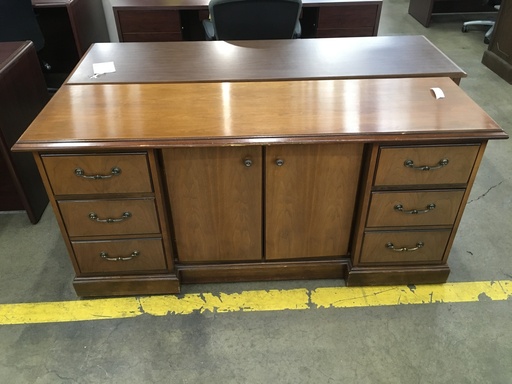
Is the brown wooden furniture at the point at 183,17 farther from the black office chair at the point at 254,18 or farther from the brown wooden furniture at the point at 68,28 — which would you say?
the black office chair at the point at 254,18

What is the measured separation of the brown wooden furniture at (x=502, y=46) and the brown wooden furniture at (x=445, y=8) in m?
1.18

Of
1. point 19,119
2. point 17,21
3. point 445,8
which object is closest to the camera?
point 19,119

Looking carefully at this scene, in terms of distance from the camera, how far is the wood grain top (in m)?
1.30

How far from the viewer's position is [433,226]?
5.13 ft

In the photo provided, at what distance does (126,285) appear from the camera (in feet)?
5.46

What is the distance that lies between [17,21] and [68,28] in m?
0.77

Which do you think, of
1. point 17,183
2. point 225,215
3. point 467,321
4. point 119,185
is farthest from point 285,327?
point 17,183

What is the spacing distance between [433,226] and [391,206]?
0.20 m

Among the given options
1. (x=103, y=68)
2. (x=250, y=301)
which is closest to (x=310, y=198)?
(x=250, y=301)

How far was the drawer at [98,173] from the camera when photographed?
1331mm

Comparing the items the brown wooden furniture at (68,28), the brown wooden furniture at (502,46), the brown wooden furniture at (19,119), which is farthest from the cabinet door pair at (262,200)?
the brown wooden furniture at (502,46)

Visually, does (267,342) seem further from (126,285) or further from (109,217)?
(109,217)

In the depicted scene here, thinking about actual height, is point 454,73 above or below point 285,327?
above

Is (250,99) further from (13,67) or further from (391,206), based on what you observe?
(13,67)
